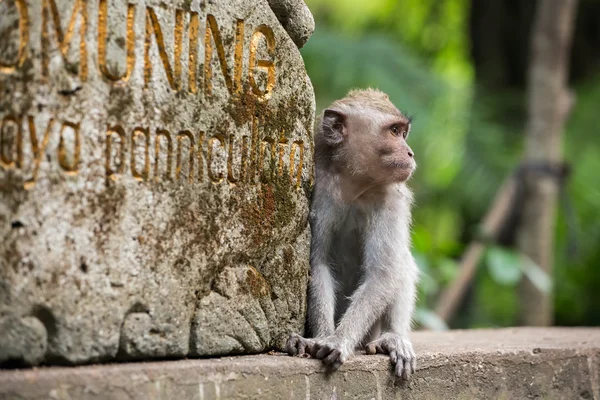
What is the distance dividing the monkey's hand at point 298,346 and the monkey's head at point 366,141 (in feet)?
3.34

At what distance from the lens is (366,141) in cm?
482

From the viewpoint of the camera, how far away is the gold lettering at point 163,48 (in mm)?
3668

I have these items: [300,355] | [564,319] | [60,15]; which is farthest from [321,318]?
[564,319]

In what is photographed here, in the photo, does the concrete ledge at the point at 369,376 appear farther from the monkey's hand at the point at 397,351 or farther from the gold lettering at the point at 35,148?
the gold lettering at the point at 35,148

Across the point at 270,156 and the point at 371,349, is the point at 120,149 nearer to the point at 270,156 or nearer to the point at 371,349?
the point at 270,156

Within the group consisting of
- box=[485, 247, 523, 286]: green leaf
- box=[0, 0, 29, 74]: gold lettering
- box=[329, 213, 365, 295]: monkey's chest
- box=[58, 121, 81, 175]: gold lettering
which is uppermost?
box=[0, 0, 29, 74]: gold lettering

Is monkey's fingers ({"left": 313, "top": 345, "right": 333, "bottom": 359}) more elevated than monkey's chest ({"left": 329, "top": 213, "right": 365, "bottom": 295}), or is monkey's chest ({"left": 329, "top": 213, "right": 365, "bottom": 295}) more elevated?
monkey's chest ({"left": 329, "top": 213, "right": 365, "bottom": 295})

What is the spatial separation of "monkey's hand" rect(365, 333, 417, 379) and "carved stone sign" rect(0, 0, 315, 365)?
478 millimetres

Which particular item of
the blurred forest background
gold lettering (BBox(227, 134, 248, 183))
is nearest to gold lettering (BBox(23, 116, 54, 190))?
gold lettering (BBox(227, 134, 248, 183))

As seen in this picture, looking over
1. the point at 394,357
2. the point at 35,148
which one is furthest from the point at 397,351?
the point at 35,148

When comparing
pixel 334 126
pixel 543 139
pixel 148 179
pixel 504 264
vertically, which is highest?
pixel 543 139

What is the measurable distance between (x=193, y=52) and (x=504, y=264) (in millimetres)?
5226

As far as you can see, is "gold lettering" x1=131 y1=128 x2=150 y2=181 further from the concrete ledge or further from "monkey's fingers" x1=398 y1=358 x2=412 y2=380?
"monkey's fingers" x1=398 y1=358 x2=412 y2=380

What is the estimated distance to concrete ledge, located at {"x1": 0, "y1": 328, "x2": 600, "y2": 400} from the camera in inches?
129
